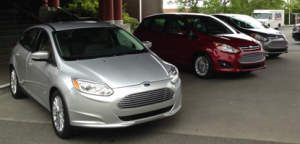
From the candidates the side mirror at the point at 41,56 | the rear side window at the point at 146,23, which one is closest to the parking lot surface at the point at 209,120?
the side mirror at the point at 41,56

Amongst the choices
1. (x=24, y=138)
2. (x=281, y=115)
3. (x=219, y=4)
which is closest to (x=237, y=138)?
(x=281, y=115)

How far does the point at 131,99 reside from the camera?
481 cm

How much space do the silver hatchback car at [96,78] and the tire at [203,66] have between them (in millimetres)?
3300

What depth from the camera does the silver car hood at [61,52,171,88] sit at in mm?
4965

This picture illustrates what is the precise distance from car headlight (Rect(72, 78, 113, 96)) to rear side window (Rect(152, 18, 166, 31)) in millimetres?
6150

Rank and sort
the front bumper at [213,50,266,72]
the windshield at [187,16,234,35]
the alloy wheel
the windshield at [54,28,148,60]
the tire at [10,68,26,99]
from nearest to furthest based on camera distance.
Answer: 1. the windshield at [54,28,148,60]
2. the tire at [10,68,26,99]
3. the front bumper at [213,50,266,72]
4. the alloy wheel
5. the windshield at [187,16,234,35]

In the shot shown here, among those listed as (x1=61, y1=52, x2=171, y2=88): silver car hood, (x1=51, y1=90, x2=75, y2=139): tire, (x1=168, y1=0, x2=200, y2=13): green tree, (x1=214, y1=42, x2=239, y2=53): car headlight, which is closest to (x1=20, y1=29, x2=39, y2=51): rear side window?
(x1=61, y1=52, x2=171, y2=88): silver car hood

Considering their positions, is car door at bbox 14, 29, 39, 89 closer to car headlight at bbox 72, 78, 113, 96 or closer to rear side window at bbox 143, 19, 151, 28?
car headlight at bbox 72, 78, 113, 96

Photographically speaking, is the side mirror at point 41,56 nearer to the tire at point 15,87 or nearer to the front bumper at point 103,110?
the front bumper at point 103,110

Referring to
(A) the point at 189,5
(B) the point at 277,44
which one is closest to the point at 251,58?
(B) the point at 277,44

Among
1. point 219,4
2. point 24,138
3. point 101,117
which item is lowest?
point 24,138

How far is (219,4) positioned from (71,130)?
3112cm

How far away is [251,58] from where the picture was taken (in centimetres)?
928

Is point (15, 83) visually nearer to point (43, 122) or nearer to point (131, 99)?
point (43, 122)
